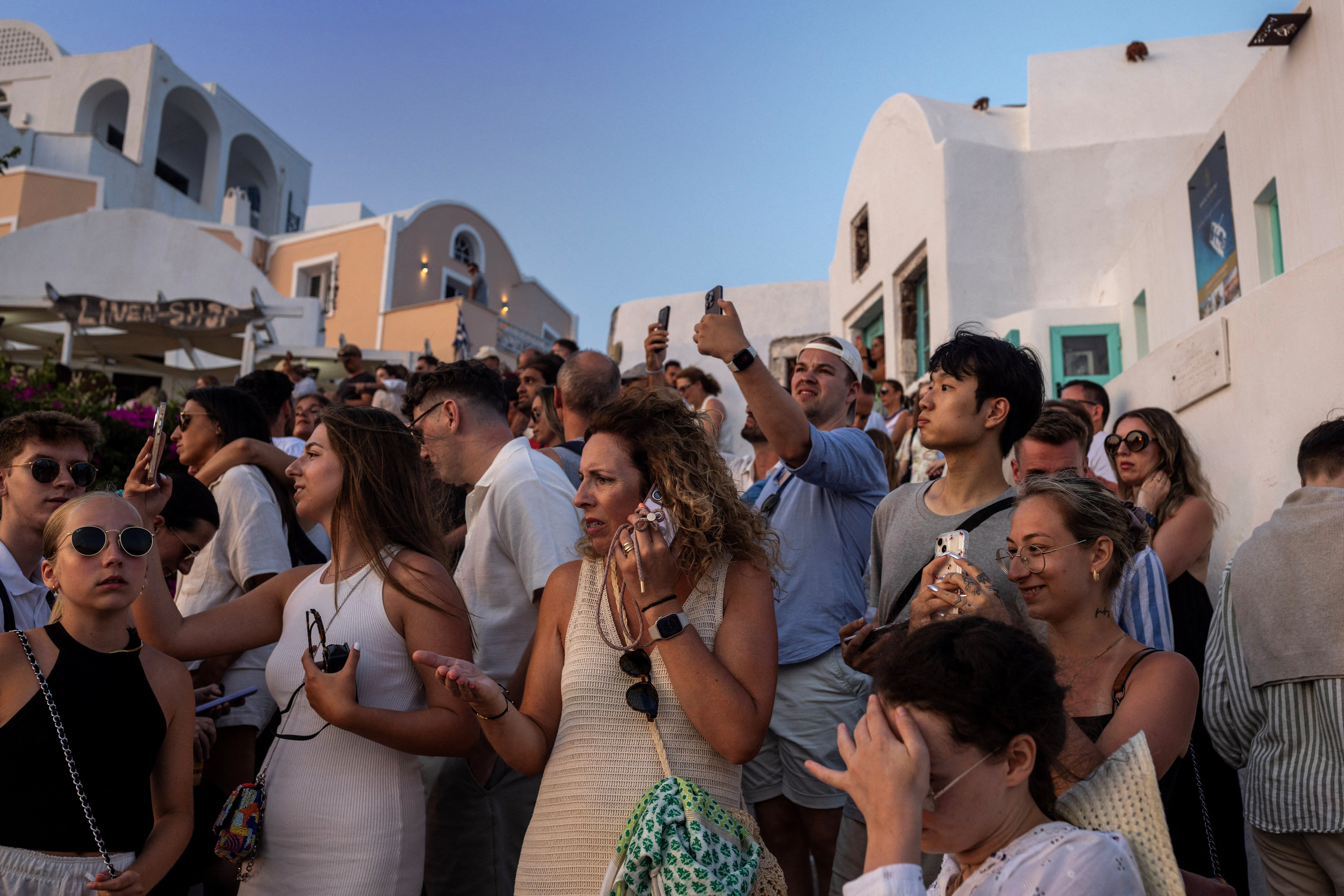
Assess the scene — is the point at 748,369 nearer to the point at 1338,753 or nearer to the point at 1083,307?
the point at 1338,753

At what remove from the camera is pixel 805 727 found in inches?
121

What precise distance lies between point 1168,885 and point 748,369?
1.84m

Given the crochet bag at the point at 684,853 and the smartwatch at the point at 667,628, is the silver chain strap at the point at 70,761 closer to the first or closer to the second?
the crochet bag at the point at 684,853

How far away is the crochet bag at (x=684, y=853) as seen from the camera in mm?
1906

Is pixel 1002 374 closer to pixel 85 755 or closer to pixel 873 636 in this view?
pixel 873 636

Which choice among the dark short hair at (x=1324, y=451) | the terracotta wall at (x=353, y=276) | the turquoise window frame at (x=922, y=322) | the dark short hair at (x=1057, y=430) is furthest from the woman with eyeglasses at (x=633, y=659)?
the terracotta wall at (x=353, y=276)

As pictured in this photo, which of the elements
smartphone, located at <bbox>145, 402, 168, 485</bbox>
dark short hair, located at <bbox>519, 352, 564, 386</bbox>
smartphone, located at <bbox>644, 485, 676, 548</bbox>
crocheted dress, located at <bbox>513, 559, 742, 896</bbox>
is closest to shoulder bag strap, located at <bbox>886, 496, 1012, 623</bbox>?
crocheted dress, located at <bbox>513, 559, 742, 896</bbox>

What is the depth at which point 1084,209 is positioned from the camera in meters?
11.4

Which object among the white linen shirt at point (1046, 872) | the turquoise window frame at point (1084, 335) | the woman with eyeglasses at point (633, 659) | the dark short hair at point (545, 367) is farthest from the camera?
the turquoise window frame at point (1084, 335)

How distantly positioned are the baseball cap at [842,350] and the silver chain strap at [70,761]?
8.92ft

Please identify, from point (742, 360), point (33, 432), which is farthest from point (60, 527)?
point (742, 360)

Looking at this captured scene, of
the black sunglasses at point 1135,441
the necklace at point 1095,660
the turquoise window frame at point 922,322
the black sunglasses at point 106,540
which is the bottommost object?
the necklace at point 1095,660

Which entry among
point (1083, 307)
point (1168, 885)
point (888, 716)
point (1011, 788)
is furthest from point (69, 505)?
point (1083, 307)

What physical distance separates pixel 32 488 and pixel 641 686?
7.77 feet
